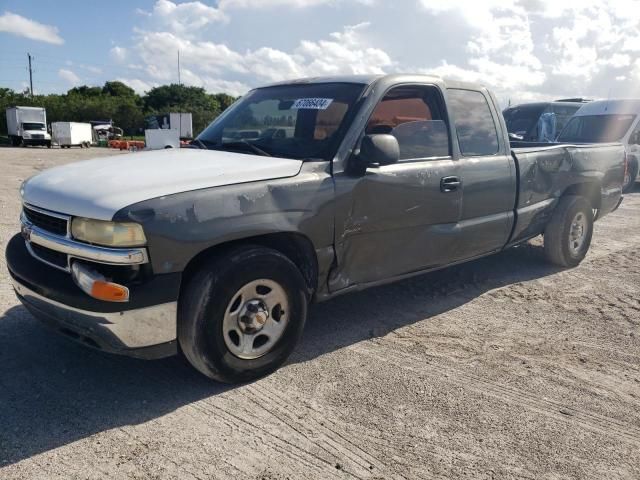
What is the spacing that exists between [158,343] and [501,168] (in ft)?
10.8

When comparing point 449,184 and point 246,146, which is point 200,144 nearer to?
point 246,146

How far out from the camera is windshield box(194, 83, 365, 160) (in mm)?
3658

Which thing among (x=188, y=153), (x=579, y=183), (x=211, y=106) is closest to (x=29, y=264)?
(x=188, y=153)

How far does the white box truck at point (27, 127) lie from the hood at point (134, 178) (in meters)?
42.2

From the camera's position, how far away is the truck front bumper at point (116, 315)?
2742mm

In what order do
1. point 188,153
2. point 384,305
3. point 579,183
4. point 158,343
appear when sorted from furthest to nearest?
point 579,183, point 384,305, point 188,153, point 158,343

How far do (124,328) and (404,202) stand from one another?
2083mm

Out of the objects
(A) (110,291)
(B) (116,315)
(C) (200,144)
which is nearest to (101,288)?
(A) (110,291)

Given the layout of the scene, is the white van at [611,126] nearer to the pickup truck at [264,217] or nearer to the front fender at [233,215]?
the pickup truck at [264,217]

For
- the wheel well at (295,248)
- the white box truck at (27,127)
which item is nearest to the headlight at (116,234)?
the wheel well at (295,248)

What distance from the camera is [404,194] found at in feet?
12.7

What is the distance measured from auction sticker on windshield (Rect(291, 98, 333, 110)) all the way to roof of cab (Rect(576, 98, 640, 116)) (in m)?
11.2

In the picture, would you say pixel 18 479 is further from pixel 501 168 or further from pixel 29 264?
pixel 501 168

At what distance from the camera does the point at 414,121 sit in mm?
4168
